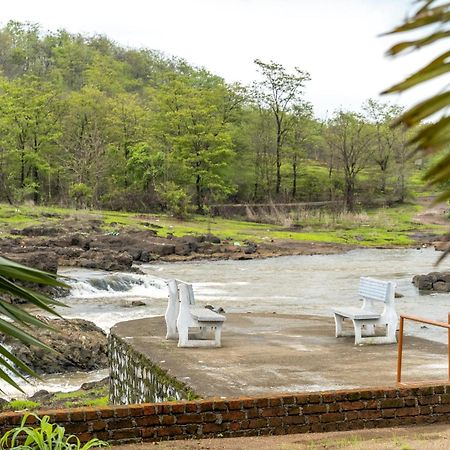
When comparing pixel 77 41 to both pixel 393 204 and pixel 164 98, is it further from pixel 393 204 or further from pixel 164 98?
pixel 393 204

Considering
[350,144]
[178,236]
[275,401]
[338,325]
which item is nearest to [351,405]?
[275,401]

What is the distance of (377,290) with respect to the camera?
11.1 m

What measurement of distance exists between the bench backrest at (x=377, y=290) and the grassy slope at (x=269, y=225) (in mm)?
31793

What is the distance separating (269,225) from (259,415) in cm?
5255

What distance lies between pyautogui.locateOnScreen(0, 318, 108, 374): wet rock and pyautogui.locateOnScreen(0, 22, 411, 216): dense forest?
40.8 metres

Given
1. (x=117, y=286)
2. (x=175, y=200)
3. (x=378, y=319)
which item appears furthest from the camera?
(x=175, y=200)

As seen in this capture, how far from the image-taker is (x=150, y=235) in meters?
45.1

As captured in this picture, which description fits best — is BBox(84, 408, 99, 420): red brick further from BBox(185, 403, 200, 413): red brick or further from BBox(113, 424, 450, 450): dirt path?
BBox(185, 403, 200, 413): red brick

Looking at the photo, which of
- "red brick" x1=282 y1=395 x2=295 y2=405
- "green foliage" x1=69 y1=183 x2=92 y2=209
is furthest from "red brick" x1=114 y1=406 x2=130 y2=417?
"green foliage" x1=69 y1=183 x2=92 y2=209

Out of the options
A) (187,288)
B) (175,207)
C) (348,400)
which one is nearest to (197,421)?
(348,400)

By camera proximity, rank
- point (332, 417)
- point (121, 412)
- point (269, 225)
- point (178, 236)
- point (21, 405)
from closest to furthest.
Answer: point (121, 412)
point (332, 417)
point (21, 405)
point (178, 236)
point (269, 225)

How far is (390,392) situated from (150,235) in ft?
126

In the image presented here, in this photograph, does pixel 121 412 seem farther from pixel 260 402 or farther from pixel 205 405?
pixel 260 402

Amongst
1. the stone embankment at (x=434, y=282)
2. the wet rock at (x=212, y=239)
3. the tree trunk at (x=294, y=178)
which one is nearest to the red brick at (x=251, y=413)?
the stone embankment at (x=434, y=282)
